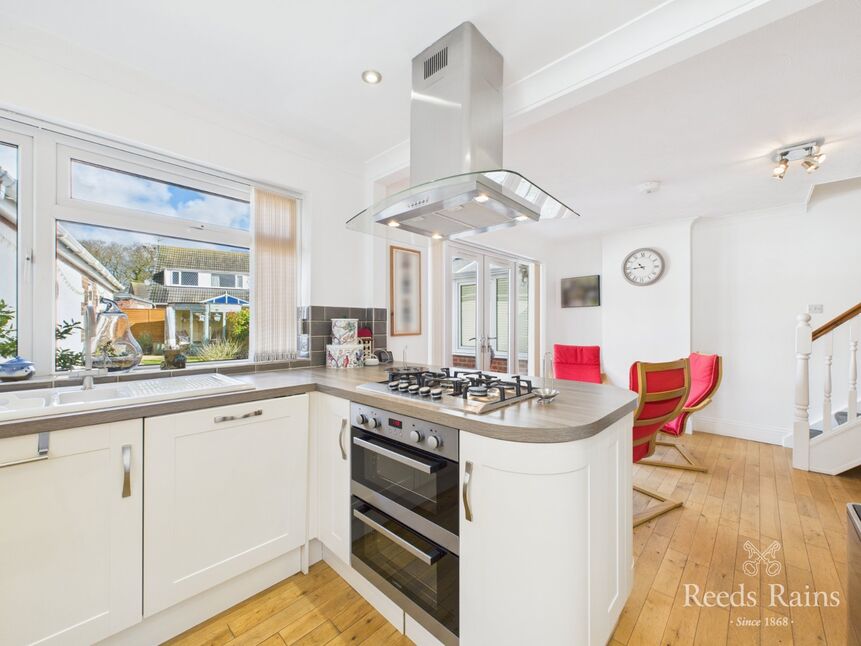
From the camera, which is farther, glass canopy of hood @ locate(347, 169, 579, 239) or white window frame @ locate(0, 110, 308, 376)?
white window frame @ locate(0, 110, 308, 376)

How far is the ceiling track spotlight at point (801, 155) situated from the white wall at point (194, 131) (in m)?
2.97

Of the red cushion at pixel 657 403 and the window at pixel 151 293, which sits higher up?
the window at pixel 151 293

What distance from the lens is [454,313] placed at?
161 inches

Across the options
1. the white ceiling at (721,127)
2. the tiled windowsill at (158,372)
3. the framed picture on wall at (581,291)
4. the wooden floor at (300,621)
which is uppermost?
the white ceiling at (721,127)

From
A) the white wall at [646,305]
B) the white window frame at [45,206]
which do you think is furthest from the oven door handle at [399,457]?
the white wall at [646,305]

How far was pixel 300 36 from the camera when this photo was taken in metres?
1.54

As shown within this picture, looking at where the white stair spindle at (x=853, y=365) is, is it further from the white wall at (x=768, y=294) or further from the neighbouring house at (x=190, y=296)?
the neighbouring house at (x=190, y=296)

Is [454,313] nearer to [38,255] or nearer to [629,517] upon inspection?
[629,517]

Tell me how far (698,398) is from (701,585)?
5.95 feet

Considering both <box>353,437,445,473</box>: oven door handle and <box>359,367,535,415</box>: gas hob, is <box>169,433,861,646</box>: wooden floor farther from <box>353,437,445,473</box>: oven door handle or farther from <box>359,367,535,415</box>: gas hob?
<box>359,367,535,415</box>: gas hob

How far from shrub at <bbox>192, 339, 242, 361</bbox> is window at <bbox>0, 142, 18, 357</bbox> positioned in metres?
0.72

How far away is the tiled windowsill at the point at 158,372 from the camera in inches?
60.5

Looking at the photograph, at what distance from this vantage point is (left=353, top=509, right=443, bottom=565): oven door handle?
4.18 ft

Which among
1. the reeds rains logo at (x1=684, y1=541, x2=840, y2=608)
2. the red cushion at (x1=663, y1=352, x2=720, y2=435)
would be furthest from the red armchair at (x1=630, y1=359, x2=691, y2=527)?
the red cushion at (x1=663, y1=352, x2=720, y2=435)
